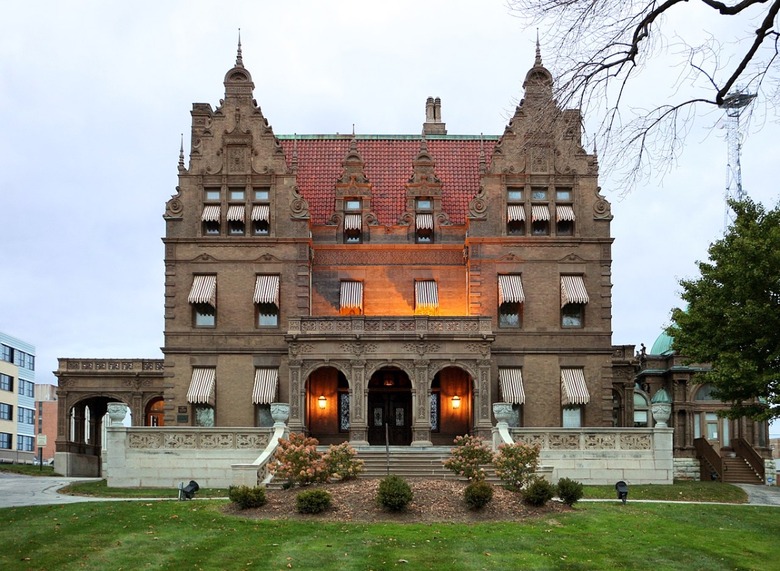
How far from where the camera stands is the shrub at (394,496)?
27594 mm

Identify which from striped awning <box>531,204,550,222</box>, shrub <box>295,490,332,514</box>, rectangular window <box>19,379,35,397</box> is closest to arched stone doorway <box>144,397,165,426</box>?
striped awning <box>531,204,550,222</box>

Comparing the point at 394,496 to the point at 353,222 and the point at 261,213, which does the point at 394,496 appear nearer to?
the point at 261,213

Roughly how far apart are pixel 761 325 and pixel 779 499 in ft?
23.0

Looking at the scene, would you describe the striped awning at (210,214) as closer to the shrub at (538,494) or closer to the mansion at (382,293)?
the mansion at (382,293)

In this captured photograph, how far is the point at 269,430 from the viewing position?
3975cm

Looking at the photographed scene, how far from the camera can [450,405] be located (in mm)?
47844

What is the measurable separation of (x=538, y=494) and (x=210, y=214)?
2573cm

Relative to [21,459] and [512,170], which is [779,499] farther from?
[21,459]

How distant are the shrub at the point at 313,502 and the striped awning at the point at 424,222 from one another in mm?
24517

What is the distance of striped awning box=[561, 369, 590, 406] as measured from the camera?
153 ft

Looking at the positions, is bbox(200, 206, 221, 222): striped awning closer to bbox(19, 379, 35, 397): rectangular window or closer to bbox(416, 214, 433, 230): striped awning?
bbox(416, 214, 433, 230): striped awning

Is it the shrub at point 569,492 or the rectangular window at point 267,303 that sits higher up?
the rectangular window at point 267,303

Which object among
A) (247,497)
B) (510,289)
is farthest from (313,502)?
(510,289)

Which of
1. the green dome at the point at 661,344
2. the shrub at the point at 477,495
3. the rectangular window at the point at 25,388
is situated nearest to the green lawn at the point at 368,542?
the shrub at the point at 477,495
